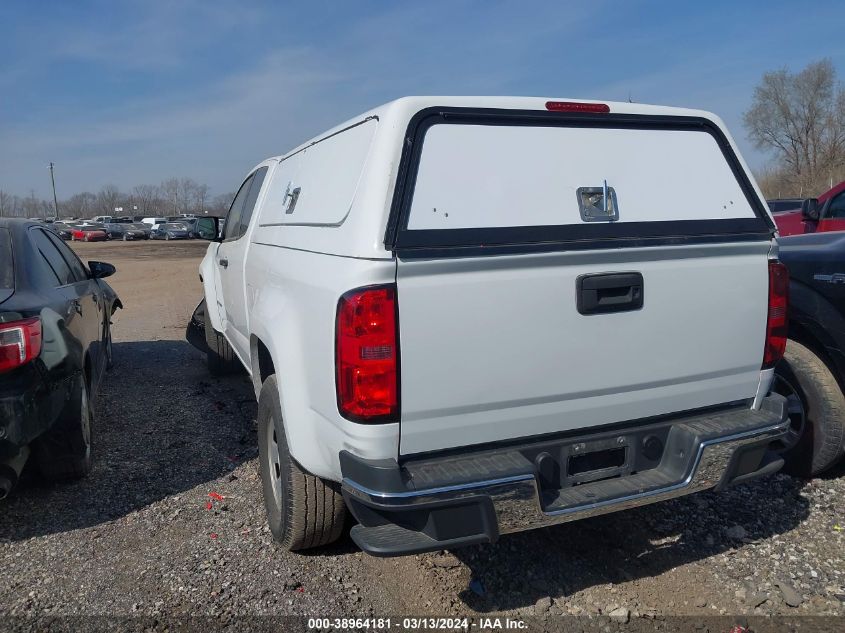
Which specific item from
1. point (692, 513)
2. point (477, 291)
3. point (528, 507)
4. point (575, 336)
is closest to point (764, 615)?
point (692, 513)

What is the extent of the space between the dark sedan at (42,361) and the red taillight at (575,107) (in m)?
2.78

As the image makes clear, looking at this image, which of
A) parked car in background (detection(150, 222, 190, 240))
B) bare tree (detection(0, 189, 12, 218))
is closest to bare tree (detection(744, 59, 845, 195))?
parked car in background (detection(150, 222, 190, 240))

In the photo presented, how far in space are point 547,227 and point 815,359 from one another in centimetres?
239

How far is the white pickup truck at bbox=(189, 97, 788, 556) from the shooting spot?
2506 millimetres

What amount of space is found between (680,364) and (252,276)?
8.09ft

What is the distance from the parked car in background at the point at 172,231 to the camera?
158 ft

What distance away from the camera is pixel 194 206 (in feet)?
411

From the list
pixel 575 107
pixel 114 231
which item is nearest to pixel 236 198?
pixel 575 107

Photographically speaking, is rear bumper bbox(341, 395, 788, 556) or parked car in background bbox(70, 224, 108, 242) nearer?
rear bumper bbox(341, 395, 788, 556)

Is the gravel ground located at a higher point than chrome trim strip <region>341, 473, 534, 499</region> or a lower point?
lower

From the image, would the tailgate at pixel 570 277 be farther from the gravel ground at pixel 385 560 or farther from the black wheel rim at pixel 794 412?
the black wheel rim at pixel 794 412

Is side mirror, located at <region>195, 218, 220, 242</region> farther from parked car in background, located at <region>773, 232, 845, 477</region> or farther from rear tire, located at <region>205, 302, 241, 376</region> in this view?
parked car in background, located at <region>773, 232, 845, 477</region>

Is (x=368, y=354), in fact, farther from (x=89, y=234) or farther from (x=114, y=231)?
(x=114, y=231)

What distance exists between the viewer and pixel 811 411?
13.4 ft
